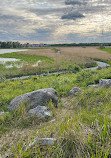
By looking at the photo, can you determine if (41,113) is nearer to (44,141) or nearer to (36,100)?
(36,100)

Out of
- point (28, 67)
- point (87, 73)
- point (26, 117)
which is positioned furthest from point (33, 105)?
point (28, 67)

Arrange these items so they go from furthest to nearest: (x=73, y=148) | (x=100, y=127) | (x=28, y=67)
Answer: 1. (x=28, y=67)
2. (x=100, y=127)
3. (x=73, y=148)

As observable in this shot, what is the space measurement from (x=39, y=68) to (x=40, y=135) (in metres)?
18.7

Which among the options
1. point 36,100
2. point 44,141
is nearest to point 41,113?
point 36,100

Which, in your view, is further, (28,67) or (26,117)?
(28,67)

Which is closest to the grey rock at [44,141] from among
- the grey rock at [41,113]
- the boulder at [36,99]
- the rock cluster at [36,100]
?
the grey rock at [41,113]

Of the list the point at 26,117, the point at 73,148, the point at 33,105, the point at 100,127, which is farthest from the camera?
the point at 33,105

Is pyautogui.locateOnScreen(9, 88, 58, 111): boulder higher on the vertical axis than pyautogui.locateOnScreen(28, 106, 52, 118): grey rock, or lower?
higher

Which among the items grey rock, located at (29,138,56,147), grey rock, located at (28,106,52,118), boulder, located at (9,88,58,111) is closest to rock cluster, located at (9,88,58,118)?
boulder, located at (9,88,58,111)

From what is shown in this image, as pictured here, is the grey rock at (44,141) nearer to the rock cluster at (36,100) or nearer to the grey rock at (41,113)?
the grey rock at (41,113)

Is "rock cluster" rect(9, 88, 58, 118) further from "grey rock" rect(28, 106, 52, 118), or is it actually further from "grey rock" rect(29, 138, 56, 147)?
"grey rock" rect(29, 138, 56, 147)

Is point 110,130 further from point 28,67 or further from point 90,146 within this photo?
point 28,67

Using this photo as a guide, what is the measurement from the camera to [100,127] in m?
3.69

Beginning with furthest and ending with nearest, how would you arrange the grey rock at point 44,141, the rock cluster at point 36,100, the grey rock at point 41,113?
1. the rock cluster at point 36,100
2. the grey rock at point 41,113
3. the grey rock at point 44,141
